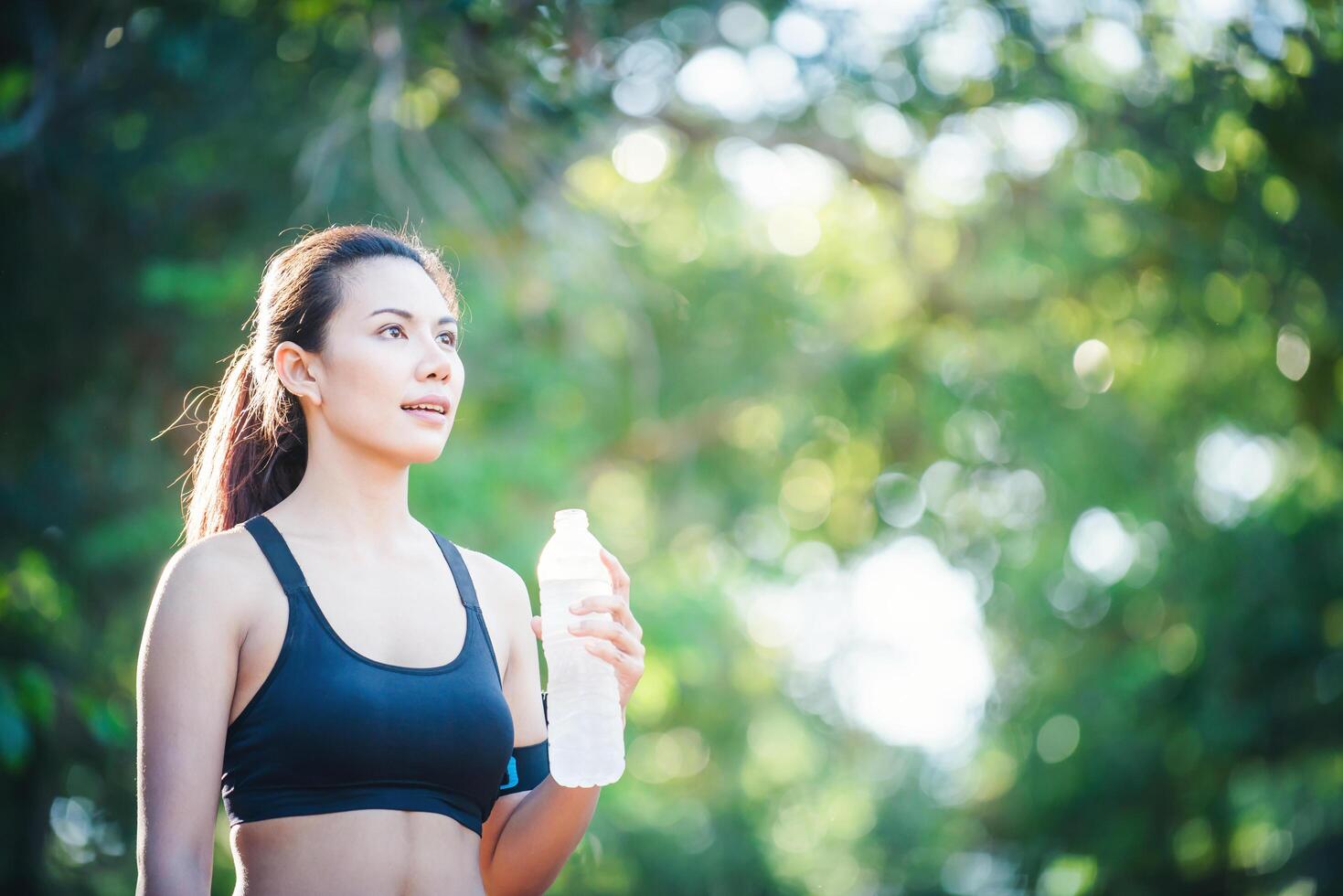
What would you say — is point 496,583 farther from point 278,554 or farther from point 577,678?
point 278,554

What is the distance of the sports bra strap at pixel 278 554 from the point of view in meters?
2.08

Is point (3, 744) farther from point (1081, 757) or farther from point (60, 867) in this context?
point (1081, 757)

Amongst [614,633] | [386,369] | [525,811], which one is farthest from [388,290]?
[525,811]

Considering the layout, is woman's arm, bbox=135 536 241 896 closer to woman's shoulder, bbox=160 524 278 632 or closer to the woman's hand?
woman's shoulder, bbox=160 524 278 632

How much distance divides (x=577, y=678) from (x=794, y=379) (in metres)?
8.53

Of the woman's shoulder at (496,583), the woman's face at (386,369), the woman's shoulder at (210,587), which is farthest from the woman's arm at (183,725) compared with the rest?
the woman's shoulder at (496,583)

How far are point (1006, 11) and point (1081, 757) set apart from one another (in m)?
5.01

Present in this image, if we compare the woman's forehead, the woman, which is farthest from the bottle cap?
the woman's forehead

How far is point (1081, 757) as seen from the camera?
31.1 feet

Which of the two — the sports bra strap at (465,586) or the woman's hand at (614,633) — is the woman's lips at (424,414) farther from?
the woman's hand at (614,633)

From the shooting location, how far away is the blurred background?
5984mm

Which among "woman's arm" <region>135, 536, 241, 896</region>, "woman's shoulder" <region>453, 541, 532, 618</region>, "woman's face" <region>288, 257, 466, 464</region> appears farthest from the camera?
"woman's shoulder" <region>453, 541, 532, 618</region>

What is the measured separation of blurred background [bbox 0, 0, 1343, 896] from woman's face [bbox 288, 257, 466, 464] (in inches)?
86.0

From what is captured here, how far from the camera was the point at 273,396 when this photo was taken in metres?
2.35
